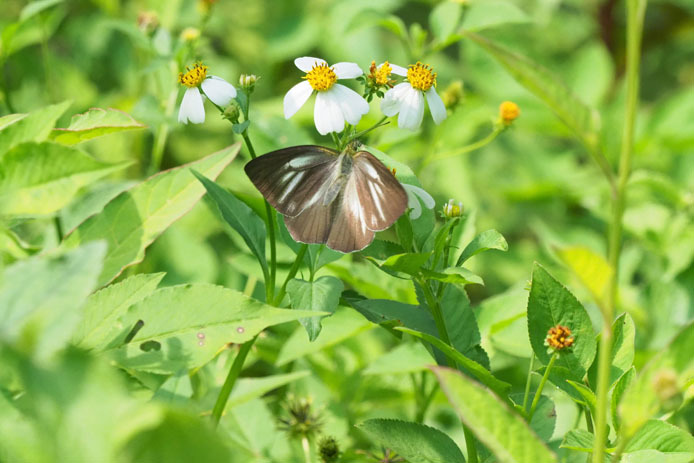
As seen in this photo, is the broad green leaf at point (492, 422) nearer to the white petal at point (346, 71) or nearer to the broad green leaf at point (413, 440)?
the broad green leaf at point (413, 440)

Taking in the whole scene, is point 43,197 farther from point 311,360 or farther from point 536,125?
point 536,125

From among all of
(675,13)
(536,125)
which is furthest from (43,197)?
(675,13)

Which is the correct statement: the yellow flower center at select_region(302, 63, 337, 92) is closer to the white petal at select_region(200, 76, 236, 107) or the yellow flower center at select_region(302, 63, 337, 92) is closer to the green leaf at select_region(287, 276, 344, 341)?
the white petal at select_region(200, 76, 236, 107)

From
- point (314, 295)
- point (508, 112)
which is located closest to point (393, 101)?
point (314, 295)

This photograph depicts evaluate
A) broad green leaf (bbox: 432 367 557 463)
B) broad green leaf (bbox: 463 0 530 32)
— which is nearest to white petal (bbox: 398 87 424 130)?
broad green leaf (bbox: 432 367 557 463)

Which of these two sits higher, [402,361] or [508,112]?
[508,112]

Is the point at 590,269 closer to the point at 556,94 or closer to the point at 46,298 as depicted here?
the point at 556,94

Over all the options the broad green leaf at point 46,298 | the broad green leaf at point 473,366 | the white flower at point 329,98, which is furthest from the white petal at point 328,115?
the broad green leaf at point 46,298

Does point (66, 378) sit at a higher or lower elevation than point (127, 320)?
higher
